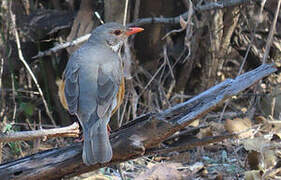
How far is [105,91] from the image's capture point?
4.36 meters

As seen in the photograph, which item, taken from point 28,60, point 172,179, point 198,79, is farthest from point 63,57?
point 172,179

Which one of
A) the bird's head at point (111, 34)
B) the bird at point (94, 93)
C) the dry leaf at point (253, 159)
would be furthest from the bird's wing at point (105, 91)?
the dry leaf at point (253, 159)

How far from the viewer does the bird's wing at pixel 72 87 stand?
4269 mm

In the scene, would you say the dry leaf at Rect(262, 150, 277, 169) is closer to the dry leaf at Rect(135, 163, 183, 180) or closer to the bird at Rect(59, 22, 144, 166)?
the dry leaf at Rect(135, 163, 183, 180)

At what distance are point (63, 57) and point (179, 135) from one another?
2363 mm

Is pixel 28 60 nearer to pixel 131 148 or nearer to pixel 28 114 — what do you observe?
pixel 28 114

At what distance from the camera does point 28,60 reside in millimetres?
6938

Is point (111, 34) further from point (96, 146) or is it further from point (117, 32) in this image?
point (96, 146)

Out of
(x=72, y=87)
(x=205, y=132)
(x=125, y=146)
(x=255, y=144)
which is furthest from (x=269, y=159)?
(x=72, y=87)

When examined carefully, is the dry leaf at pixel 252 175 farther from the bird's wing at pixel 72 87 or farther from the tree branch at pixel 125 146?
the bird's wing at pixel 72 87

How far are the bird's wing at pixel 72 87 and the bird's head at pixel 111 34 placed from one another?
66 centimetres

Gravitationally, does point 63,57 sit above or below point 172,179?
above

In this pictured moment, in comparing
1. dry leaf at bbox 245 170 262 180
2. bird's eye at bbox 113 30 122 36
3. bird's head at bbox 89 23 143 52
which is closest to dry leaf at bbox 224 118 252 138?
dry leaf at bbox 245 170 262 180

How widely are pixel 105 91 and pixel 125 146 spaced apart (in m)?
0.61
